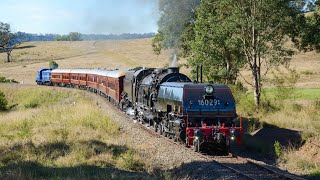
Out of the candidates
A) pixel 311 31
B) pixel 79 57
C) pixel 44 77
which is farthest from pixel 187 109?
pixel 79 57

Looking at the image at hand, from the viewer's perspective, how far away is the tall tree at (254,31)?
2723 cm

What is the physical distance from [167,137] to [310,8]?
48.9 ft

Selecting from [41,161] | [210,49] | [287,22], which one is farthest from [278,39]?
[41,161]

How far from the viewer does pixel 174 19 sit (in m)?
42.0

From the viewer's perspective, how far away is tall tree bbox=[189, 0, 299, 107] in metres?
27.2

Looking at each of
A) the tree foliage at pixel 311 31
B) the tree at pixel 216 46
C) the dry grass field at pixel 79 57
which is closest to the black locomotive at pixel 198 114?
the tree at pixel 216 46

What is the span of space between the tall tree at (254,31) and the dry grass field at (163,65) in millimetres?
3151

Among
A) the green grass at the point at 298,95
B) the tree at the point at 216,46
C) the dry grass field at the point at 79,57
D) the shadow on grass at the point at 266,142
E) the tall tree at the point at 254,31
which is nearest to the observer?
the shadow on grass at the point at 266,142

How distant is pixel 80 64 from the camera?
10094 centimetres

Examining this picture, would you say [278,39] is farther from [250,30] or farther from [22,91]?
[22,91]

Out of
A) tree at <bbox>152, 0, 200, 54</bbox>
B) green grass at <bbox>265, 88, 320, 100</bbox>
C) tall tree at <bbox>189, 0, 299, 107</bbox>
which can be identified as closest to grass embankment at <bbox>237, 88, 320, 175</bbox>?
green grass at <bbox>265, 88, 320, 100</bbox>

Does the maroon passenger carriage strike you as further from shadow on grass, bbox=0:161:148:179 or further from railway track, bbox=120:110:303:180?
shadow on grass, bbox=0:161:148:179

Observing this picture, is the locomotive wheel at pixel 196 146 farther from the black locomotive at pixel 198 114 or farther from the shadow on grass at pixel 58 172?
the shadow on grass at pixel 58 172

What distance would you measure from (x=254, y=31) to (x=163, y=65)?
43409 millimetres
